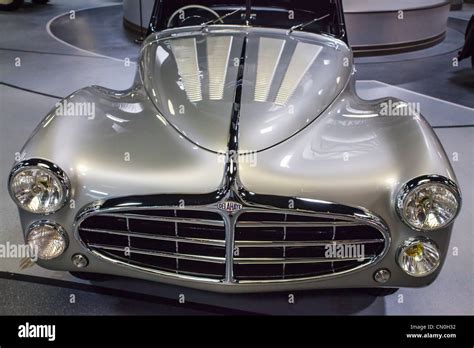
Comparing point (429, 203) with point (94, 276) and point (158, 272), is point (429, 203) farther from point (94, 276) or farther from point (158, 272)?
point (94, 276)

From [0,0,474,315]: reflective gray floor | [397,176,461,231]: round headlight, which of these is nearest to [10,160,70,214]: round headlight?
[0,0,474,315]: reflective gray floor

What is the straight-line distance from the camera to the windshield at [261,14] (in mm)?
3088

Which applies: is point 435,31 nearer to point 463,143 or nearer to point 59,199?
point 463,143

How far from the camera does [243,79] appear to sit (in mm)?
2467

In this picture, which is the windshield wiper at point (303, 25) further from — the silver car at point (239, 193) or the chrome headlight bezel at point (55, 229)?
the chrome headlight bezel at point (55, 229)

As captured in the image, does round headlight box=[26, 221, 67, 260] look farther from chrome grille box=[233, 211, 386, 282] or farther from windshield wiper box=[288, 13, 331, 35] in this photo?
windshield wiper box=[288, 13, 331, 35]

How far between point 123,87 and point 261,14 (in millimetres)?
2639

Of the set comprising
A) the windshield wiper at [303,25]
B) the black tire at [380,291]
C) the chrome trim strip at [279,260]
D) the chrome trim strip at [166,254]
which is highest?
the windshield wiper at [303,25]

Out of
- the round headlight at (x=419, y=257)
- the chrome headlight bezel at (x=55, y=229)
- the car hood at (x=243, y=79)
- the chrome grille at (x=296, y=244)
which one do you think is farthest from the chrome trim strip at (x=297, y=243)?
the chrome headlight bezel at (x=55, y=229)

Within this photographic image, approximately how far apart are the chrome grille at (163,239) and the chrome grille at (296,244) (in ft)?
0.30

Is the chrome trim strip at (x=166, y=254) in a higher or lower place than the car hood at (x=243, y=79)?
lower

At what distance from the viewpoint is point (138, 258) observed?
210 centimetres

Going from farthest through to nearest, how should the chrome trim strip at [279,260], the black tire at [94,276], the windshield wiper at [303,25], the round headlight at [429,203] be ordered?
the windshield wiper at [303,25], the black tire at [94,276], the chrome trim strip at [279,260], the round headlight at [429,203]

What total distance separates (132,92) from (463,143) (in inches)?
112
